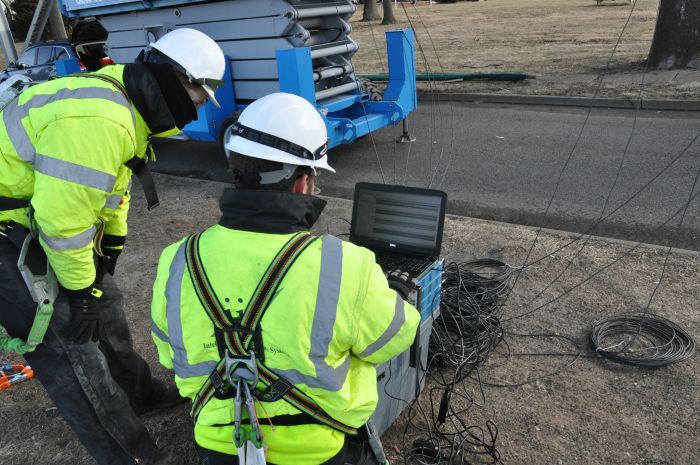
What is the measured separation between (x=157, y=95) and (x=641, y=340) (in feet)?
10.1

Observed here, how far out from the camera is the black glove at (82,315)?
2.35 m

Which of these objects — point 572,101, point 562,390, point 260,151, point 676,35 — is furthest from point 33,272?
point 676,35

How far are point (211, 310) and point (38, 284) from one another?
1.14 metres

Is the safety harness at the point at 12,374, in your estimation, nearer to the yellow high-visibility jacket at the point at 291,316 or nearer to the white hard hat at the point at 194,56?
the white hard hat at the point at 194,56

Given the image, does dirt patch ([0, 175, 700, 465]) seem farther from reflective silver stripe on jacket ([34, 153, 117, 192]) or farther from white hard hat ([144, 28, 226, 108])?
white hard hat ([144, 28, 226, 108])

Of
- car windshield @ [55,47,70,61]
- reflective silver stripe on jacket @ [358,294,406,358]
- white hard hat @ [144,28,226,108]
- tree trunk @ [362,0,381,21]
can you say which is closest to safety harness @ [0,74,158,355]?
white hard hat @ [144,28,226,108]

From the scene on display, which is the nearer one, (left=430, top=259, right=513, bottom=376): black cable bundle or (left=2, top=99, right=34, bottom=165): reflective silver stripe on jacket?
(left=2, top=99, right=34, bottom=165): reflective silver stripe on jacket

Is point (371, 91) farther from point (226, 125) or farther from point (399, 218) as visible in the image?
point (399, 218)

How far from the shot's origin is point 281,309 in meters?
1.53

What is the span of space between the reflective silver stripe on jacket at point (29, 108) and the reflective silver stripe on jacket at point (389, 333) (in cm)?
141

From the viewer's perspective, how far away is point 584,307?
3762mm

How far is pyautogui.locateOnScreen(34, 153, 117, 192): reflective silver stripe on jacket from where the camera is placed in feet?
6.69

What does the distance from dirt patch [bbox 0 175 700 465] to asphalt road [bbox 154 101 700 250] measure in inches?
29.5

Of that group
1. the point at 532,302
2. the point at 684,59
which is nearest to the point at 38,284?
the point at 532,302
